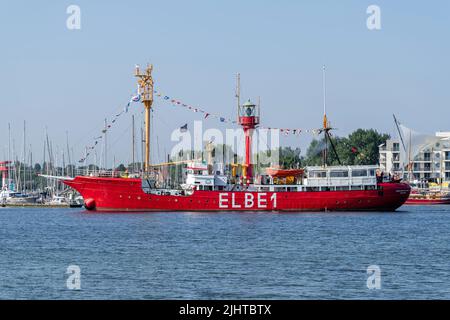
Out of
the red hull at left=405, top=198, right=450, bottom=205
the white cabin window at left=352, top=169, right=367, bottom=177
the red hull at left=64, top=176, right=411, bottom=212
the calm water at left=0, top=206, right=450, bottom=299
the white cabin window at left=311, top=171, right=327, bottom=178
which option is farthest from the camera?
the red hull at left=405, top=198, right=450, bottom=205

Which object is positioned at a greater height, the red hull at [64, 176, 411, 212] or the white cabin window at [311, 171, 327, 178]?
the white cabin window at [311, 171, 327, 178]

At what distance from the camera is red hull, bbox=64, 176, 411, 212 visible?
8338cm

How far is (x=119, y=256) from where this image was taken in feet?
143

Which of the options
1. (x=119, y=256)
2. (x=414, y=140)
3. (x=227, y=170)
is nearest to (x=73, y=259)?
(x=119, y=256)

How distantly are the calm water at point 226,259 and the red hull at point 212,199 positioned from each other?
479 inches

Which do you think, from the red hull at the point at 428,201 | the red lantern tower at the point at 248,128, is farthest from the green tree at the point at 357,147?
the red lantern tower at the point at 248,128

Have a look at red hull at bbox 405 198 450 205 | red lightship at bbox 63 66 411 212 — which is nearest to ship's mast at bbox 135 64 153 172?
red lightship at bbox 63 66 411 212

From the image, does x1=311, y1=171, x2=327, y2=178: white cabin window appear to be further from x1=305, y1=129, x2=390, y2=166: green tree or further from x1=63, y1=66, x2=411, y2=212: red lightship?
x1=305, y1=129, x2=390, y2=166: green tree

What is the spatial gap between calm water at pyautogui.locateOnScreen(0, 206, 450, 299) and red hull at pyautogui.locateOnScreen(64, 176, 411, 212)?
12.2 m

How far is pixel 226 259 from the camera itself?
4169 centimetres

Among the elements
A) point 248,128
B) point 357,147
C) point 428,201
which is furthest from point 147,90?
point 357,147

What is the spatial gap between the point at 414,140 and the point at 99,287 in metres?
135

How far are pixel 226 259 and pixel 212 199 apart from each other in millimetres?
42341

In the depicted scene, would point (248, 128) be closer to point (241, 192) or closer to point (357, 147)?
point (241, 192)
